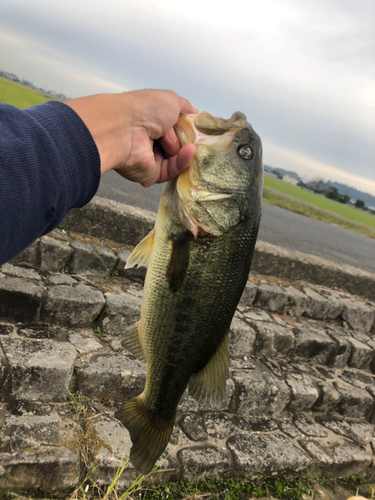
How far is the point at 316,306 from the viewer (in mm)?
6066

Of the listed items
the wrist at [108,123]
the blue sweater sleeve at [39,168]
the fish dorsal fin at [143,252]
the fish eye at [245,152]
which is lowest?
the fish dorsal fin at [143,252]

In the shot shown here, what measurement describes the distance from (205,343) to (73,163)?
112 centimetres

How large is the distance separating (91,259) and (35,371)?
159 cm

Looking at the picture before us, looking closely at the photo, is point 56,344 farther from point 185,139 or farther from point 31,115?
point 31,115

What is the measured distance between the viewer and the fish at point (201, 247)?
6.23 ft

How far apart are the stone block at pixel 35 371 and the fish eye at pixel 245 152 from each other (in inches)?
97.1

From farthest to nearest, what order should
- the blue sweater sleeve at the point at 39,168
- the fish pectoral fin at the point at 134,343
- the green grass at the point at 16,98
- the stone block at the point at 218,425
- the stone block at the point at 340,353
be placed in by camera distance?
the green grass at the point at 16,98 → the stone block at the point at 340,353 → the stone block at the point at 218,425 → the fish pectoral fin at the point at 134,343 → the blue sweater sleeve at the point at 39,168

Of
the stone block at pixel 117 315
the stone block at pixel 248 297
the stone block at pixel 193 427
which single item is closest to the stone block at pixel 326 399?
the stone block at pixel 248 297

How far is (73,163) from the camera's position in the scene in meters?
1.41

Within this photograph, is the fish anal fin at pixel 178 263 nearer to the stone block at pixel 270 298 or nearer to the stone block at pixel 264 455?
the stone block at pixel 264 455

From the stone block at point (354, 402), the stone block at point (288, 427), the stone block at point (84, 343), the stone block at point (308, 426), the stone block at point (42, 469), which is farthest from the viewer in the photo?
the stone block at point (354, 402)

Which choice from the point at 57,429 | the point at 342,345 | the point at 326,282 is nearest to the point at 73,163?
the point at 57,429

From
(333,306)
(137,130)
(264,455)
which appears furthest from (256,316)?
(137,130)

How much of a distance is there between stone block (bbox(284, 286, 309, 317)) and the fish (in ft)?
13.3
